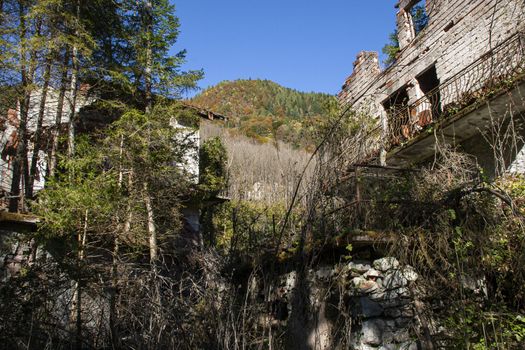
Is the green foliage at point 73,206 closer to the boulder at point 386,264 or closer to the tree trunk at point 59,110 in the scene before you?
the tree trunk at point 59,110

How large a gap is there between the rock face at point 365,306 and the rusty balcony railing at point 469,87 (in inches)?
168

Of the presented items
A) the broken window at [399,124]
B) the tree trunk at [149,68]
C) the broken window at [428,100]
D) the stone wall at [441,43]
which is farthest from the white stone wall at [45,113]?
the broken window at [428,100]

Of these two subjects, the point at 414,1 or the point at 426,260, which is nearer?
the point at 426,260

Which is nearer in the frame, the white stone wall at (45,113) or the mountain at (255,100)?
the white stone wall at (45,113)

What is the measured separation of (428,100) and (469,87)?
5.32 ft

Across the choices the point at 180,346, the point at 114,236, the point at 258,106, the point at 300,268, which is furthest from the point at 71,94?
the point at 258,106

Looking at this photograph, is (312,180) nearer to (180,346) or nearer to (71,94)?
(180,346)

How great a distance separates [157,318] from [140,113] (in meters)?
7.75

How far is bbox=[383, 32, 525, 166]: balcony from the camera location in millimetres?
7746

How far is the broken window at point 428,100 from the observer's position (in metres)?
10.1

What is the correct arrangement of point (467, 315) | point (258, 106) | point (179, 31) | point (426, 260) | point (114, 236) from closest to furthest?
1. point (467, 315)
2. point (426, 260)
3. point (114, 236)
4. point (179, 31)
5. point (258, 106)

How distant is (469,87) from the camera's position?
924 centimetres

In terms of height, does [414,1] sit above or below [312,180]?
above

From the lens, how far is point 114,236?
Result: 27.2ft
